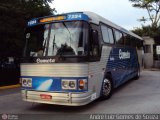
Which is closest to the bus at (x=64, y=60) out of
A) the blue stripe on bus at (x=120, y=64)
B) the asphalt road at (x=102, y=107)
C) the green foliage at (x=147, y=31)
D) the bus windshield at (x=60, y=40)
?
the bus windshield at (x=60, y=40)

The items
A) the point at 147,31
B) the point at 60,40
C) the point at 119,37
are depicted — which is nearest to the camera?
the point at 60,40

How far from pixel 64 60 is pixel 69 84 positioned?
27.9 inches

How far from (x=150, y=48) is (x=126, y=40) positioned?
55.5ft

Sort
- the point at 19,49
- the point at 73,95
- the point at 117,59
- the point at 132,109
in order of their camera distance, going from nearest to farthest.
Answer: the point at 73,95, the point at 132,109, the point at 117,59, the point at 19,49

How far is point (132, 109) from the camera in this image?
8.04 metres

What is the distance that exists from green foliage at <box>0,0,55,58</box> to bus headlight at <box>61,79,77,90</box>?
6852mm

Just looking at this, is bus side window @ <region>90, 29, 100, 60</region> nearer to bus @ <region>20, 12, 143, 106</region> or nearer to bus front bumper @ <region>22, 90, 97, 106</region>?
bus @ <region>20, 12, 143, 106</region>

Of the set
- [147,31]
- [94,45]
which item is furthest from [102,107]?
[147,31]

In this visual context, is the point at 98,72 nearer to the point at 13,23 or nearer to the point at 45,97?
the point at 45,97

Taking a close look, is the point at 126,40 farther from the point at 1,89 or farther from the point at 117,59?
the point at 1,89

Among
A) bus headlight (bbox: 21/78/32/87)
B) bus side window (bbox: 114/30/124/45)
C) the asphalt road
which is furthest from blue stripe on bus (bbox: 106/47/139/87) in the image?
bus headlight (bbox: 21/78/32/87)

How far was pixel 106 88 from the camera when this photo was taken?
963cm

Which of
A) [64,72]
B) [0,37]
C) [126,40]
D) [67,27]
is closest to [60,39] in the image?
[67,27]

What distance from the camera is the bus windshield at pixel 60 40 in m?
7.76
